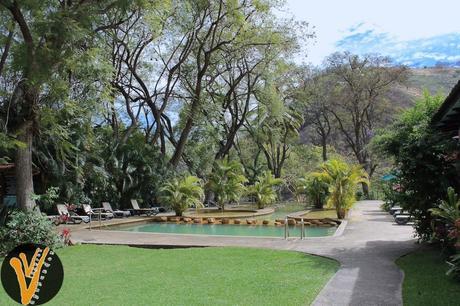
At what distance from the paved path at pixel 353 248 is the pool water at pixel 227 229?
4.75 feet

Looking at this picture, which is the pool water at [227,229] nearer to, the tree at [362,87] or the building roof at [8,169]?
the building roof at [8,169]

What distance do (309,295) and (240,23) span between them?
2108 centimetres

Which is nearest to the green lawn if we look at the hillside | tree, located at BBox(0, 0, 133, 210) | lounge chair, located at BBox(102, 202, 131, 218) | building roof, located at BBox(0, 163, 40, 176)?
tree, located at BBox(0, 0, 133, 210)

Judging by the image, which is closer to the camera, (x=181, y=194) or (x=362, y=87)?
(x=181, y=194)

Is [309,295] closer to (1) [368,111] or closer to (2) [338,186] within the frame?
(2) [338,186]

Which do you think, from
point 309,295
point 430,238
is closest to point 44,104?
point 309,295

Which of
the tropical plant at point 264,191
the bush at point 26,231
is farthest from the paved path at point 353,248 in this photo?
the tropical plant at point 264,191

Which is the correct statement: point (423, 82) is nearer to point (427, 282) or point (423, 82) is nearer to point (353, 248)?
point (353, 248)

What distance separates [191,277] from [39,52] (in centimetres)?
675

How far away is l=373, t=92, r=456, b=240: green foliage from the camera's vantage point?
32.3 feet

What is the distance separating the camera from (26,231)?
1142 centimetres

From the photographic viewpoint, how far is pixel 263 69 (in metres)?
30.3

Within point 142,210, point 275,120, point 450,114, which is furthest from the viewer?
point 275,120

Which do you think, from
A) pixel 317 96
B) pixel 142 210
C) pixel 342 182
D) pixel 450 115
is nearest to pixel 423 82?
pixel 317 96
